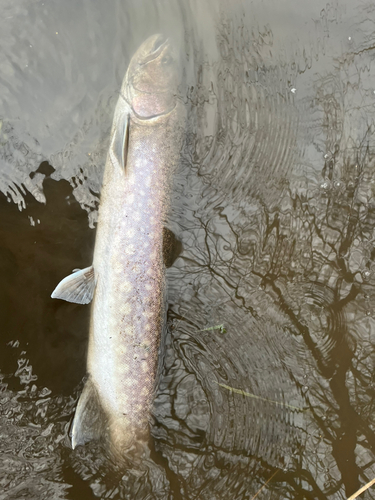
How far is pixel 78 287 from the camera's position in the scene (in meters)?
2.82

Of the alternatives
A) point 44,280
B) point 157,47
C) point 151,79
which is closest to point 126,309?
point 44,280

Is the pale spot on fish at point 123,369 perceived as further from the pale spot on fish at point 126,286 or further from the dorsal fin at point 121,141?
the dorsal fin at point 121,141

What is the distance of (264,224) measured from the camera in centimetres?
316

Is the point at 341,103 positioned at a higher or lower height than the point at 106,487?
higher

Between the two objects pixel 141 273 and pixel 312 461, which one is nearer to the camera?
pixel 141 273

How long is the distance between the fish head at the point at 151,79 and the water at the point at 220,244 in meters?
0.11

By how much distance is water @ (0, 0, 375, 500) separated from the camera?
115 inches

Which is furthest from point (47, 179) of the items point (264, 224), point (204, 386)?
point (204, 386)

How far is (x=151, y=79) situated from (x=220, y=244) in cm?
148

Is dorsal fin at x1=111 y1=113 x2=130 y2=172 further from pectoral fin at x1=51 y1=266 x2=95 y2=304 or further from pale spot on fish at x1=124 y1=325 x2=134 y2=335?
pale spot on fish at x1=124 y1=325 x2=134 y2=335

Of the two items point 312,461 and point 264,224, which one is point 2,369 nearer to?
point 264,224

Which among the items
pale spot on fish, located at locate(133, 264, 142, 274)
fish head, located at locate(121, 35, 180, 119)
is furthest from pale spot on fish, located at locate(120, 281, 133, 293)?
fish head, located at locate(121, 35, 180, 119)

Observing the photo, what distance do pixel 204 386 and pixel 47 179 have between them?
2.17 meters

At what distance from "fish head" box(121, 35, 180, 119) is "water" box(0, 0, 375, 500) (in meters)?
0.11
